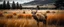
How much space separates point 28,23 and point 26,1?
45 centimetres

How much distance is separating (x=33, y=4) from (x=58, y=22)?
613 mm

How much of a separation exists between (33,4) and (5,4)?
1.88ft

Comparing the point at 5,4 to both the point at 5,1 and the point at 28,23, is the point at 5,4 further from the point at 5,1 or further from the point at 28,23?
the point at 28,23

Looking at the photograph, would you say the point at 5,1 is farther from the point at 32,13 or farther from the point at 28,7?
the point at 32,13

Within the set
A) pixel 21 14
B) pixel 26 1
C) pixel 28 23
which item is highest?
pixel 26 1

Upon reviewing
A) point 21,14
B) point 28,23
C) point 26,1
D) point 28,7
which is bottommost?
point 28,23

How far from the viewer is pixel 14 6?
1.95m

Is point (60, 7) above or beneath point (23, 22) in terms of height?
above

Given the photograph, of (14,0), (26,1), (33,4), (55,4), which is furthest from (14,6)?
(55,4)

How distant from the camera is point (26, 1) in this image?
196cm

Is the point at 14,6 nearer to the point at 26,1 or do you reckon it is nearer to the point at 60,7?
the point at 26,1

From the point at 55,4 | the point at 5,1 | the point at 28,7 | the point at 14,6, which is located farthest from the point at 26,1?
the point at 55,4

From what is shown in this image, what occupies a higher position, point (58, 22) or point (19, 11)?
point (19, 11)

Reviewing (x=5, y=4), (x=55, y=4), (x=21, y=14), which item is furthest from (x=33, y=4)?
(x=5, y=4)
